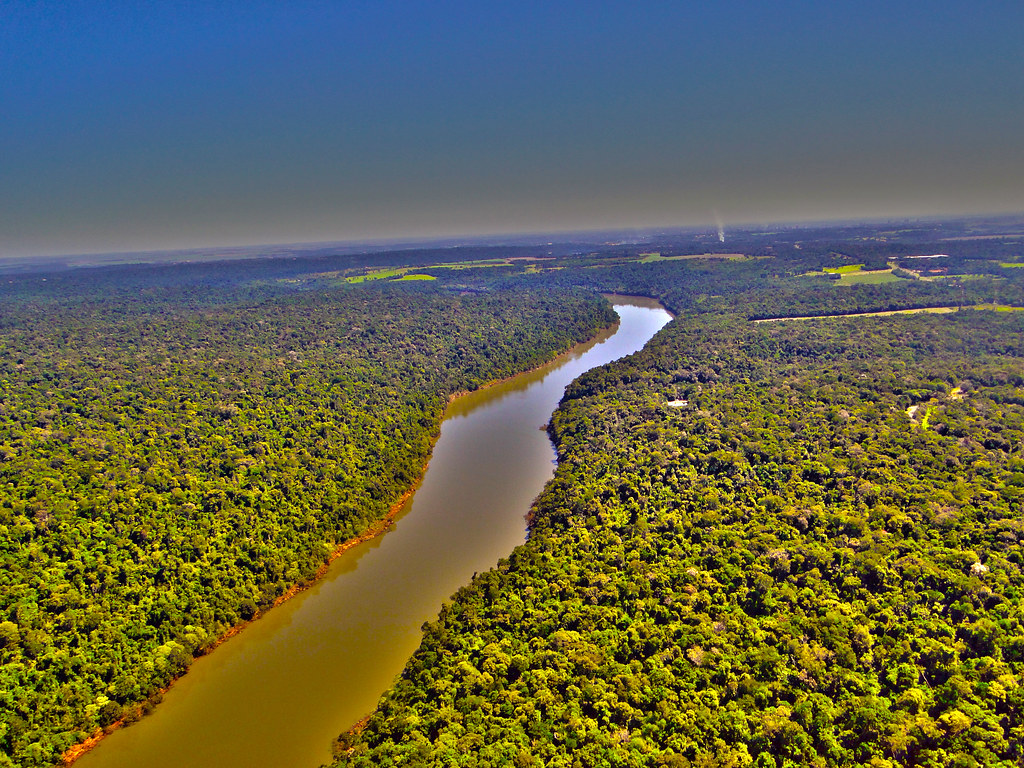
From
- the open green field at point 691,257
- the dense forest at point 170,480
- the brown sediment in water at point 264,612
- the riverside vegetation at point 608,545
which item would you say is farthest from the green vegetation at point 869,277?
the brown sediment in water at point 264,612

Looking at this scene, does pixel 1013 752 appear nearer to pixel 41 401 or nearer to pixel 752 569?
pixel 752 569

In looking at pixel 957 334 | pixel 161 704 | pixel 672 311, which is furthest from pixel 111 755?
pixel 672 311

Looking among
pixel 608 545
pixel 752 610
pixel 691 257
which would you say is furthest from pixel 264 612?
pixel 691 257

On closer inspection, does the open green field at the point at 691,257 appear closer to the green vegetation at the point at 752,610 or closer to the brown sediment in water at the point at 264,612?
the green vegetation at the point at 752,610

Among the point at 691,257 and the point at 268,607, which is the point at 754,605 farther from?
the point at 691,257

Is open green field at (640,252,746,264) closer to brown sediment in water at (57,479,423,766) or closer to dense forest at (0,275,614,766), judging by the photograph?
dense forest at (0,275,614,766)

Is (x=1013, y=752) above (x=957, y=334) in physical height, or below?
below

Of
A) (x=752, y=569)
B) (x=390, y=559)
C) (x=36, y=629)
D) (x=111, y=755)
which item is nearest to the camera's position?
(x=111, y=755)

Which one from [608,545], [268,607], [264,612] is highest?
[608,545]
